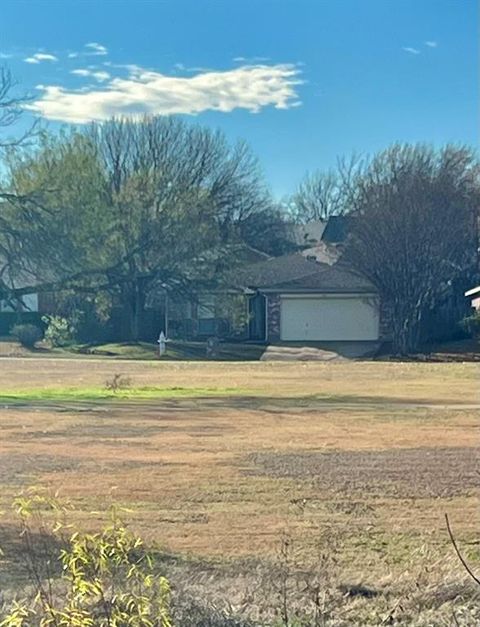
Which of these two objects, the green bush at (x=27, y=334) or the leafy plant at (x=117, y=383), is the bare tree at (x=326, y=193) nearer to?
the green bush at (x=27, y=334)

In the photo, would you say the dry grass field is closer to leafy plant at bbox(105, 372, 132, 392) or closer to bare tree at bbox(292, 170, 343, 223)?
leafy plant at bbox(105, 372, 132, 392)

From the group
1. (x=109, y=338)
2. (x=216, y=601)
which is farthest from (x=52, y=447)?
(x=109, y=338)

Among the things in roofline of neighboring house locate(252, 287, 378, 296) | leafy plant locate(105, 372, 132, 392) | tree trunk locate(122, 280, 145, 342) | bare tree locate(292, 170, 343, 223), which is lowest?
leafy plant locate(105, 372, 132, 392)

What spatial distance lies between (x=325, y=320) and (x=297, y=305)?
110 centimetres

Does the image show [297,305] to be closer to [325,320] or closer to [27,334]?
[325,320]

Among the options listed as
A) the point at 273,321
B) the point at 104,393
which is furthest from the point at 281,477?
the point at 273,321

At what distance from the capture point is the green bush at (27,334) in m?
26.6

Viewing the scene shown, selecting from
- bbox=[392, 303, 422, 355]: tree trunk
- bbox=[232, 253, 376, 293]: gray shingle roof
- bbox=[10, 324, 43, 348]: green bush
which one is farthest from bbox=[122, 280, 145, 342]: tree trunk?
bbox=[392, 303, 422, 355]: tree trunk

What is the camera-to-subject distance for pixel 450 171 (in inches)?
964

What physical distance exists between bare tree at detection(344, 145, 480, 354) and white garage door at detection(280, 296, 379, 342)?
5.34 feet

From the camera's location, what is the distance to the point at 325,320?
28234 millimetres

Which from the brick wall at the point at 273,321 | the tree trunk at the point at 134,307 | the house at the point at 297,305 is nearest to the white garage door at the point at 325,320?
the house at the point at 297,305

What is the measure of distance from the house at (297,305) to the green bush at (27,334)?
480 centimetres

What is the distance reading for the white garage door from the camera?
90.1 feet
